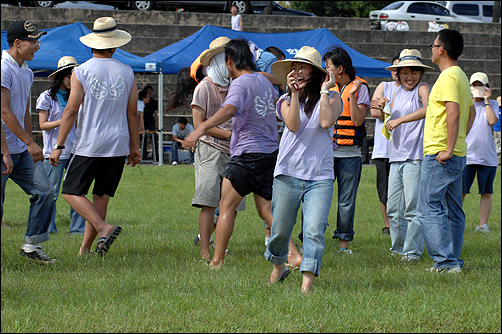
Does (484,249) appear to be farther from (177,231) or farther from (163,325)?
(163,325)

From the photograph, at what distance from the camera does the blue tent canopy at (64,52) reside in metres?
14.8

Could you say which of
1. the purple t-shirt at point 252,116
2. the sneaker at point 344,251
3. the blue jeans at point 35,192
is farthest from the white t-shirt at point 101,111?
the sneaker at point 344,251

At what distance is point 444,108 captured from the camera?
5754 mm

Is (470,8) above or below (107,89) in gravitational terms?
above

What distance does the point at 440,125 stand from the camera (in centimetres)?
577

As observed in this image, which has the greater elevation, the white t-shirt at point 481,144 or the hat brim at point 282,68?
the hat brim at point 282,68

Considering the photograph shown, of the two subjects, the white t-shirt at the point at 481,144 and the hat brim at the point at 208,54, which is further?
the white t-shirt at the point at 481,144

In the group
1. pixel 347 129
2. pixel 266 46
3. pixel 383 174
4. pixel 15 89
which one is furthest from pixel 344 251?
pixel 266 46

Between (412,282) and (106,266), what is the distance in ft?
8.77

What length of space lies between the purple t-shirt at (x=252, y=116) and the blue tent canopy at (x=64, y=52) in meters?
10.2

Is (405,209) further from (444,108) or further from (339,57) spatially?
(339,57)

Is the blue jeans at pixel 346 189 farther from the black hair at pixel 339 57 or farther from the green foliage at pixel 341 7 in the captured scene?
the green foliage at pixel 341 7

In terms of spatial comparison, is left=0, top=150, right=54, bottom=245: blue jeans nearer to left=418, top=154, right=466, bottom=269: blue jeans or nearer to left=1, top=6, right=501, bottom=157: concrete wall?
left=418, top=154, right=466, bottom=269: blue jeans

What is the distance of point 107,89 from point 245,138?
1436 mm
